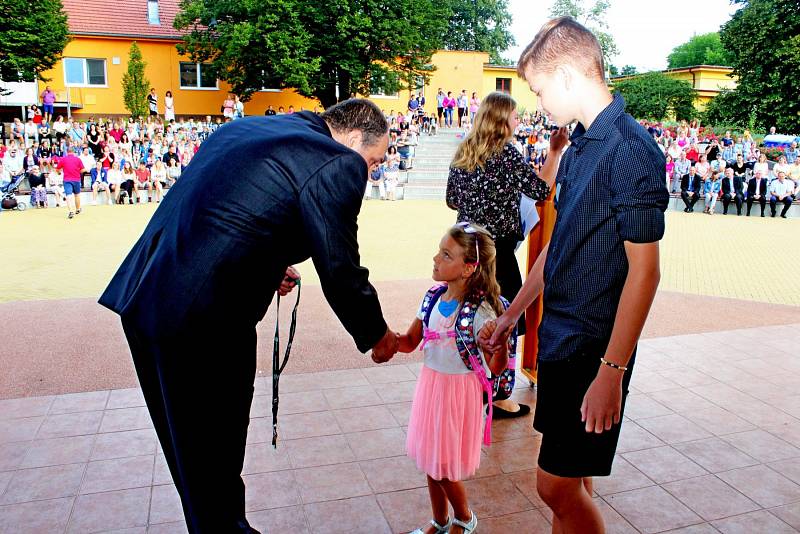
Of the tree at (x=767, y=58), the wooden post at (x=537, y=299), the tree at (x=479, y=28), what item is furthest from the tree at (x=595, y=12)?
the wooden post at (x=537, y=299)

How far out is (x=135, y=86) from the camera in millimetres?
34438

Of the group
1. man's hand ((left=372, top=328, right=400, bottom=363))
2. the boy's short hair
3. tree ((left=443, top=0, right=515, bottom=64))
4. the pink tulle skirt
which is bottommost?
the pink tulle skirt

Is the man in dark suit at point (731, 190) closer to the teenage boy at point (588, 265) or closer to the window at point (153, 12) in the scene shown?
the teenage boy at point (588, 265)

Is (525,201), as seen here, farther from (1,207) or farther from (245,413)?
(1,207)

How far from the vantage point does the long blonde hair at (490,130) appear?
4289 millimetres

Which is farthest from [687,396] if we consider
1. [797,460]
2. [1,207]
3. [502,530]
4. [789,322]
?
[1,207]

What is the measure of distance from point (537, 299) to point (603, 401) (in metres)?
2.85

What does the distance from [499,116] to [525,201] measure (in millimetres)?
574

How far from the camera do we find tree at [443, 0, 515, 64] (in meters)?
56.8

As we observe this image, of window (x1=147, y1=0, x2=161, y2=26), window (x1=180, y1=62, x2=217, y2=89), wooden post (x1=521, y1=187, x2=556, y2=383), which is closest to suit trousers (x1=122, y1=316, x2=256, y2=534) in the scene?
wooden post (x1=521, y1=187, x2=556, y2=383)

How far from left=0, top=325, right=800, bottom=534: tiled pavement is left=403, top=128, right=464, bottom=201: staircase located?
53.9 ft

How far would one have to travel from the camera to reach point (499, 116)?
4.28 metres

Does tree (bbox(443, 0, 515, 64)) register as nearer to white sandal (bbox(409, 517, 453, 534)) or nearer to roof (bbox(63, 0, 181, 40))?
roof (bbox(63, 0, 181, 40))

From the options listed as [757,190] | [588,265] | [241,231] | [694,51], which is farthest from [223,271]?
[694,51]
